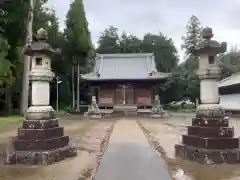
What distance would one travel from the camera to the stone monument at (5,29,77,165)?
6238mm

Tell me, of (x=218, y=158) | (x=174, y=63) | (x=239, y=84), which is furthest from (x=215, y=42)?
(x=174, y=63)

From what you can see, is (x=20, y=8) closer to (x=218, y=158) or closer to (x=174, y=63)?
(x=218, y=158)

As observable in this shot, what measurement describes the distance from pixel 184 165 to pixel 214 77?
2064 mm

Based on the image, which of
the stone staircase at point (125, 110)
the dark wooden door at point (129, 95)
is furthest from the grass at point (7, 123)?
the dark wooden door at point (129, 95)

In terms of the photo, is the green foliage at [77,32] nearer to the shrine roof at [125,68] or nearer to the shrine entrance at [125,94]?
the shrine roof at [125,68]

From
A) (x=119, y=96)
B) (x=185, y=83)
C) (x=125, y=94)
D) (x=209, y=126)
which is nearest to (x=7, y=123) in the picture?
(x=209, y=126)

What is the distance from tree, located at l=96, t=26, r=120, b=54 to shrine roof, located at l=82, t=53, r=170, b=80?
66.4ft

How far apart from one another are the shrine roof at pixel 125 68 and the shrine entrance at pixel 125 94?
1.02m

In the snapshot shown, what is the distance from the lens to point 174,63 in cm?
5475

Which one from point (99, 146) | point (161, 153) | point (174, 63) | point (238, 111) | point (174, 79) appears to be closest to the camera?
point (161, 153)

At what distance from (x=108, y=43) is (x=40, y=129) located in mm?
50126

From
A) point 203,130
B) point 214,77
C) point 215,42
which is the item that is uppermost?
point 215,42

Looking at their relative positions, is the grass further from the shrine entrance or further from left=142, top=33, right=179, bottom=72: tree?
left=142, top=33, right=179, bottom=72: tree

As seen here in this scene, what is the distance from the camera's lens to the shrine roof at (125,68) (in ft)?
97.5
